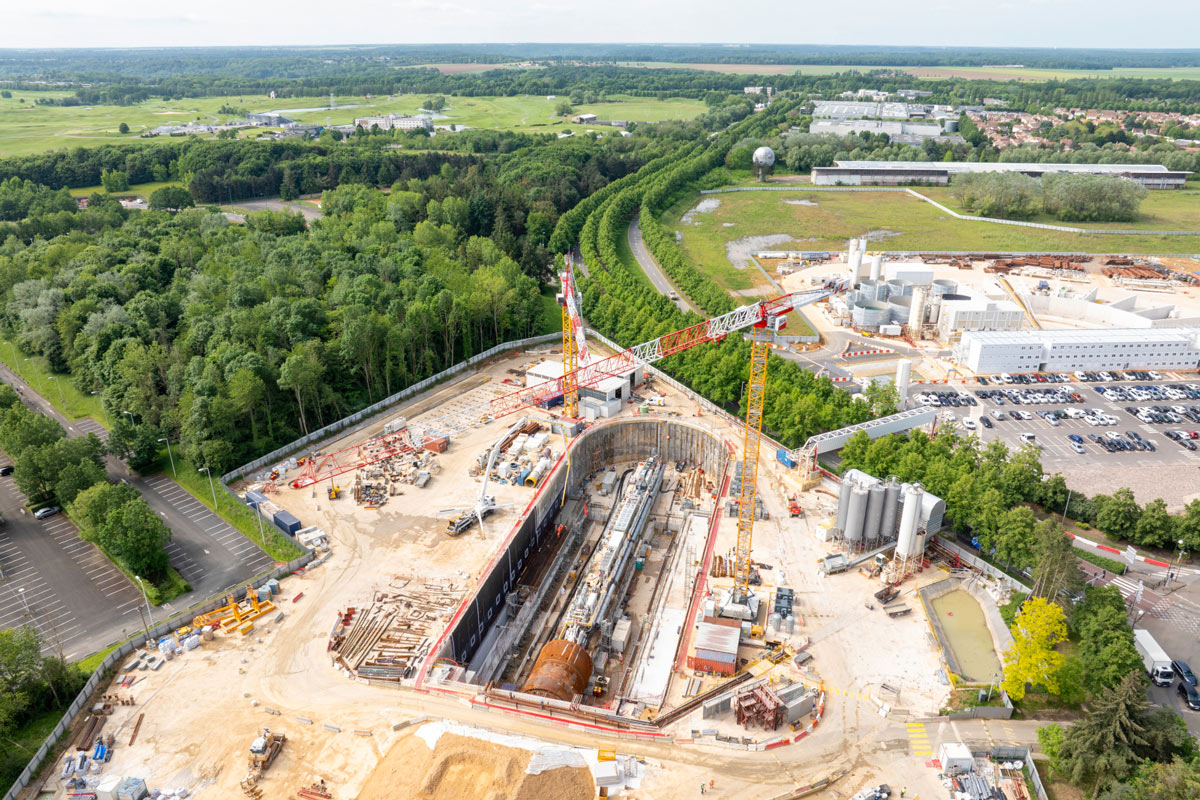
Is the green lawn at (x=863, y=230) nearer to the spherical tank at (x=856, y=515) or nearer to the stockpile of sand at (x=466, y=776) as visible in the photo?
the spherical tank at (x=856, y=515)

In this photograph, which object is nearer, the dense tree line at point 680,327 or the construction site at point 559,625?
the construction site at point 559,625

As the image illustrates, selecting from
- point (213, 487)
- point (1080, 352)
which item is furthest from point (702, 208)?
point (213, 487)

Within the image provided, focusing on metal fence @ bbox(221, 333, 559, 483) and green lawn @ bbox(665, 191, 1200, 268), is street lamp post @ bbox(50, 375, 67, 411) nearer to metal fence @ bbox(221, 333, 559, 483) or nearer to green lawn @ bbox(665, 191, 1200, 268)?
metal fence @ bbox(221, 333, 559, 483)

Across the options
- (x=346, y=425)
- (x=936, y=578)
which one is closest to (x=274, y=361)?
(x=346, y=425)

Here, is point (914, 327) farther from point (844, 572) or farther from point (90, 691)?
point (90, 691)

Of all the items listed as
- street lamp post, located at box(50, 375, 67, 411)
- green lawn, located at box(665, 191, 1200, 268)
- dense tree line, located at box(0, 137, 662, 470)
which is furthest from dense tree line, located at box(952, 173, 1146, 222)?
street lamp post, located at box(50, 375, 67, 411)

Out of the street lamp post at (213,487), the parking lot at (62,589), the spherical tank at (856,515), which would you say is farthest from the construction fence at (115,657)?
the spherical tank at (856,515)
